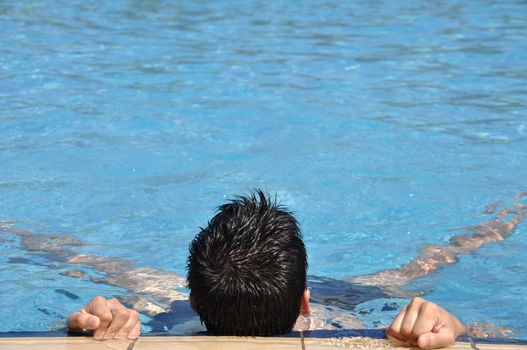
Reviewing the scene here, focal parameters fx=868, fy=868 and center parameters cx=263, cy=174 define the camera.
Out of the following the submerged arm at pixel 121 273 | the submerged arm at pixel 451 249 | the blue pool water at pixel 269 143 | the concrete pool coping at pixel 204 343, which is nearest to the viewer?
the concrete pool coping at pixel 204 343

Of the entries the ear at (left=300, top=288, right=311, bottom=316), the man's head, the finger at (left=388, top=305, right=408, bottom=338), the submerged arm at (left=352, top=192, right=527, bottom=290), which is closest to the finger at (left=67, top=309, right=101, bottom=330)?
the man's head

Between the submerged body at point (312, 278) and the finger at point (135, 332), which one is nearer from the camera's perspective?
the finger at point (135, 332)

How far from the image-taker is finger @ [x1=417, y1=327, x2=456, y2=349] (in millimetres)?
2670

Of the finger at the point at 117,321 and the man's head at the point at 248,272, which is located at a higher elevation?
the man's head at the point at 248,272

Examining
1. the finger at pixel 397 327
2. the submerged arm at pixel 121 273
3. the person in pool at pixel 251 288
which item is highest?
the person in pool at pixel 251 288

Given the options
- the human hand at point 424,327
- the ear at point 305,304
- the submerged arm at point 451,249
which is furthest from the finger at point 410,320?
the submerged arm at point 451,249

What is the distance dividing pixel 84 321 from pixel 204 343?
402mm

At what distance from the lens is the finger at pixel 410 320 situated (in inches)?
108

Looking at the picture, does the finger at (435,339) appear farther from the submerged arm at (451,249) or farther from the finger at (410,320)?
the submerged arm at (451,249)

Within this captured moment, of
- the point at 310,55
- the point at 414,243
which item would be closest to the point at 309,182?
the point at 414,243

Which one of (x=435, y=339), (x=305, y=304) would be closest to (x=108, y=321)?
(x=305, y=304)

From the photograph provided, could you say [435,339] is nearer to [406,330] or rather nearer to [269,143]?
[406,330]

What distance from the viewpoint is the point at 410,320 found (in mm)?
2744

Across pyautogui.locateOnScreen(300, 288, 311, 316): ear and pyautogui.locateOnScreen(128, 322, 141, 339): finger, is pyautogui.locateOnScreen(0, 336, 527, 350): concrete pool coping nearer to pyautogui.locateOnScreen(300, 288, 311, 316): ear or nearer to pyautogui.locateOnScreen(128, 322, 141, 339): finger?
pyautogui.locateOnScreen(128, 322, 141, 339): finger
